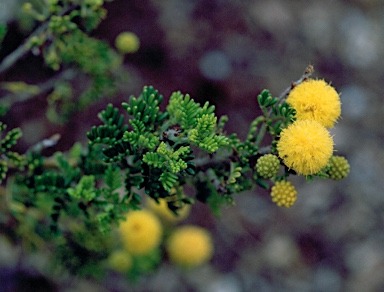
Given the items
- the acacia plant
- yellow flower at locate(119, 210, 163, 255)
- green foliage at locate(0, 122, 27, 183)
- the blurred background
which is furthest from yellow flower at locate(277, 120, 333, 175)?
the blurred background

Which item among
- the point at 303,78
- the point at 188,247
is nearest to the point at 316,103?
the point at 303,78

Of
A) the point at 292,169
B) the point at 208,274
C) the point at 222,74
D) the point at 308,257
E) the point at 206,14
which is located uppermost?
the point at 206,14

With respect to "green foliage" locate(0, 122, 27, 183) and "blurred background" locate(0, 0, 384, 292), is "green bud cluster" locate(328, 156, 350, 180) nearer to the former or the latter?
"green foliage" locate(0, 122, 27, 183)

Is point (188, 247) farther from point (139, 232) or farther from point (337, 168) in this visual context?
point (337, 168)

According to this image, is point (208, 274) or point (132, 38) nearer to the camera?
point (132, 38)

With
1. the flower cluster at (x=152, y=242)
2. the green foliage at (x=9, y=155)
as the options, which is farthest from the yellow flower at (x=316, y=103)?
the flower cluster at (x=152, y=242)

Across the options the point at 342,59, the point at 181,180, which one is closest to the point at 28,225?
the point at 181,180

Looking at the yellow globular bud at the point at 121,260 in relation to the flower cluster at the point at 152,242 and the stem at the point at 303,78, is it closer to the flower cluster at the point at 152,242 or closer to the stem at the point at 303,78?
the flower cluster at the point at 152,242

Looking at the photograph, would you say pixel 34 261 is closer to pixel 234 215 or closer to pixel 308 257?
pixel 234 215
